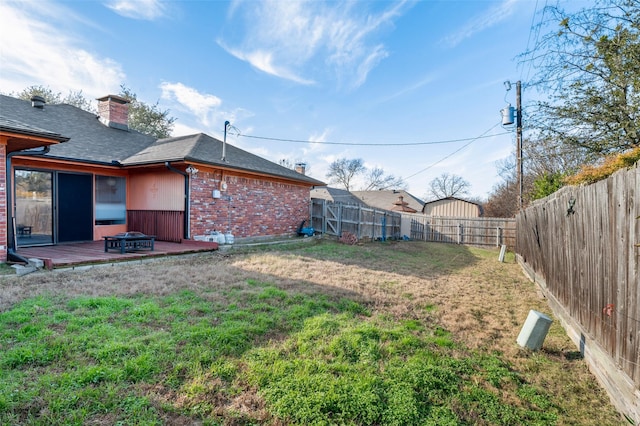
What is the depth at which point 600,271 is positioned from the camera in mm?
2795

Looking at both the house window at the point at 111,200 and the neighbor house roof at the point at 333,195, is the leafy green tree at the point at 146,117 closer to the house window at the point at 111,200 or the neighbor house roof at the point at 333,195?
the house window at the point at 111,200

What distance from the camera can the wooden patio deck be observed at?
5941mm

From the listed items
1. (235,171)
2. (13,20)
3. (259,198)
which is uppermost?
(13,20)

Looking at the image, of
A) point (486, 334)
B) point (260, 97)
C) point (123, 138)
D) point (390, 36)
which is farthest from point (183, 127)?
point (486, 334)

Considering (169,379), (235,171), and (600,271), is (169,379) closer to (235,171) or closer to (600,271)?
(600,271)

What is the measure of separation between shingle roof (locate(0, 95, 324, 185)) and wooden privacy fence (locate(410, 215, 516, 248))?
26.7 ft

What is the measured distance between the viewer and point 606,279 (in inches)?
104

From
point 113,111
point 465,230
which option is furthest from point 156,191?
point 465,230

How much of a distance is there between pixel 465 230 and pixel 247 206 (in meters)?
A: 11.1

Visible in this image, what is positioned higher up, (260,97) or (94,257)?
(260,97)

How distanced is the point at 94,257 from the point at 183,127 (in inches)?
791

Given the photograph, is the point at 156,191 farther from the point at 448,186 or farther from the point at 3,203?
the point at 448,186

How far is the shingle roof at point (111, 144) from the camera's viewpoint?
9.01 meters

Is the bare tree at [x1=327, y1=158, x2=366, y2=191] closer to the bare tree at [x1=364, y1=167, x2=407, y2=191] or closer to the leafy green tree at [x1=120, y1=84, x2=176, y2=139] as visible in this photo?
the bare tree at [x1=364, y1=167, x2=407, y2=191]
